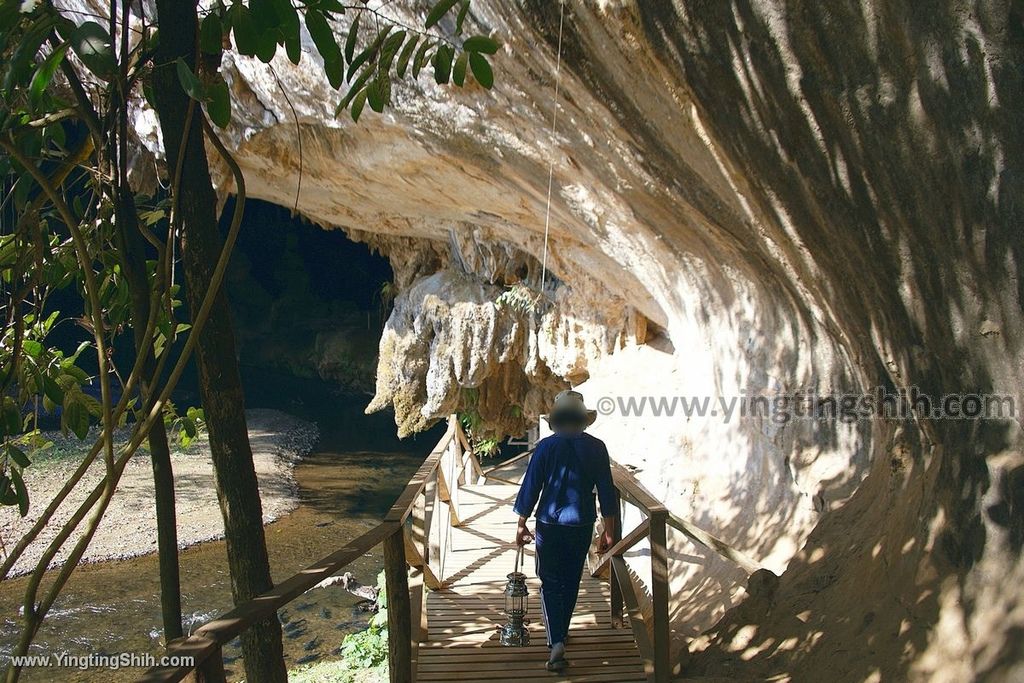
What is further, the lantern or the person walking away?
the lantern

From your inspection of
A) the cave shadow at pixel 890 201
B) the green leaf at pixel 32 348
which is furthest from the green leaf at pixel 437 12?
the green leaf at pixel 32 348

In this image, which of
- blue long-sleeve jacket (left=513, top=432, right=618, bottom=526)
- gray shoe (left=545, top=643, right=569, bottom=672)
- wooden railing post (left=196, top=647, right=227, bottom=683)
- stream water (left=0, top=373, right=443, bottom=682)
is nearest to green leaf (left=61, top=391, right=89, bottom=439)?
wooden railing post (left=196, top=647, right=227, bottom=683)

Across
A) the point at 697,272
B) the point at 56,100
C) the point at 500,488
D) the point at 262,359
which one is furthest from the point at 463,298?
the point at 262,359

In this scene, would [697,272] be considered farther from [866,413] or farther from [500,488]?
[500,488]

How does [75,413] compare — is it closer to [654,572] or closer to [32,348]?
[32,348]

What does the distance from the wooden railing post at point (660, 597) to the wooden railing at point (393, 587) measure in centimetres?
107

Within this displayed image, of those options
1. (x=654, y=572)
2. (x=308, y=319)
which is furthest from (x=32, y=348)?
(x=308, y=319)

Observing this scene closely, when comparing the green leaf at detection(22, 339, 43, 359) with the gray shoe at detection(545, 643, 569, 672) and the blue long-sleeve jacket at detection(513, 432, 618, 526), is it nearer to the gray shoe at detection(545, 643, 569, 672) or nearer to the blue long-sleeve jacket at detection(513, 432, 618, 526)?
the blue long-sleeve jacket at detection(513, 432, 618, 526)

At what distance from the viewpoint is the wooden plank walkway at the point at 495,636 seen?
3.86 m

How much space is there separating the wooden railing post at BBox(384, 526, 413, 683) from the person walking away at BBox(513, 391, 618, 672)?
658mm

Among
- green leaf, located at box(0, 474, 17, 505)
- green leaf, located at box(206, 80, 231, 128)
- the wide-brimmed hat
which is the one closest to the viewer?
green leaf, located at box(206, 80, 231, 128)

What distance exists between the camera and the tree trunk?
2.15m

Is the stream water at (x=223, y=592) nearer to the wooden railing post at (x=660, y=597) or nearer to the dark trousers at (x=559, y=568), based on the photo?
the dark trousers at (x=559, y=568)

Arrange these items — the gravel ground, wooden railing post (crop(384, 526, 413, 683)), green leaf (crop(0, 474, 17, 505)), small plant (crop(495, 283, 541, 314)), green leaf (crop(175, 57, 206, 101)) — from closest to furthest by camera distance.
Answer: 1. green leaf (crop(175, 57, 206, 101))
2. green leaf (crop(0, 474, 17, 505))
3. wooden railing post (crop(384, 526, 413, 683))
4. small plant (crop(495, 283, 541, 314))
5. the gravel ground
